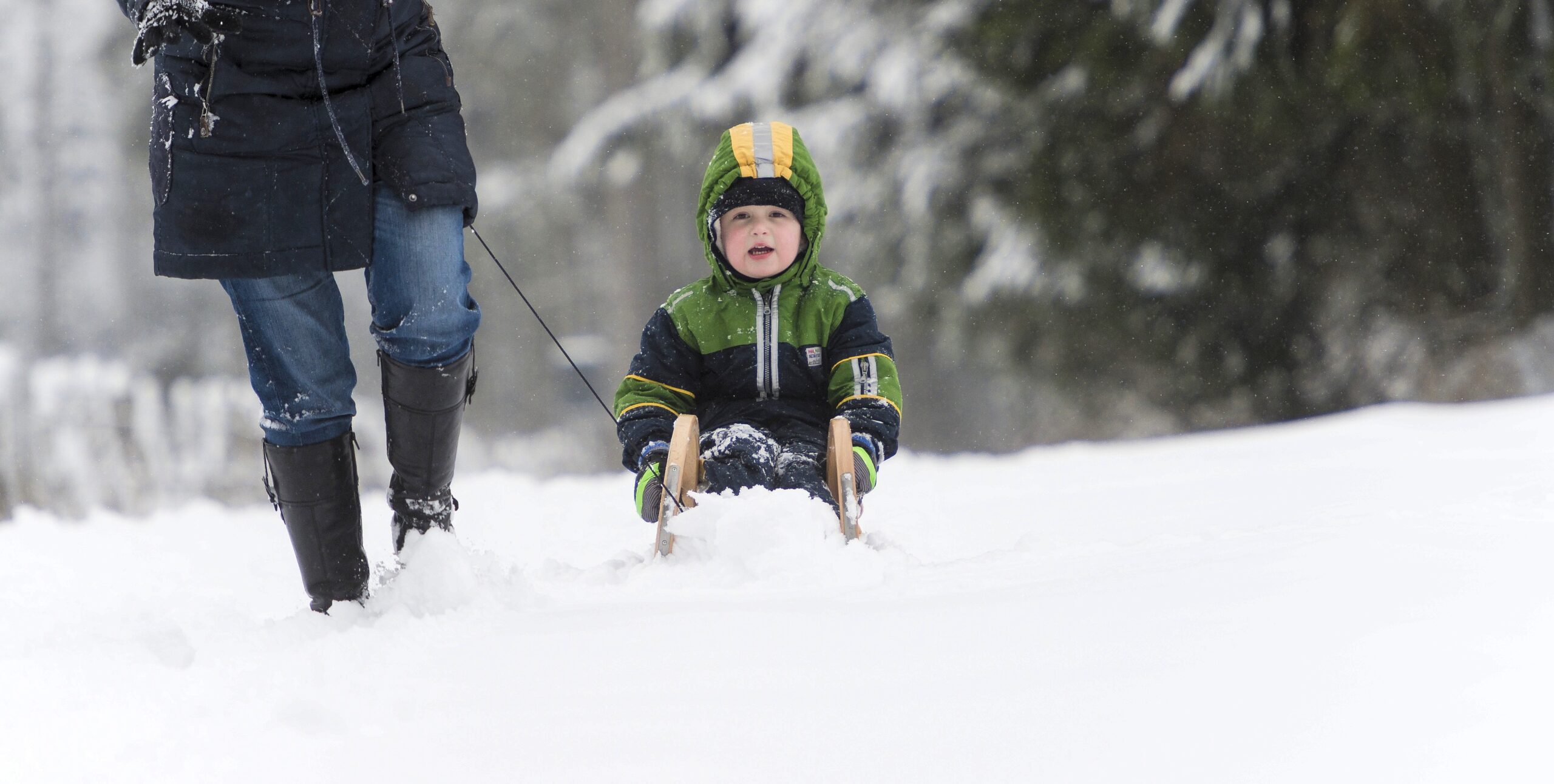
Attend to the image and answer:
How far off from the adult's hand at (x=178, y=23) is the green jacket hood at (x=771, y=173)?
1.31m

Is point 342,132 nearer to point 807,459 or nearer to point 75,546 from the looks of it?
point 807,459

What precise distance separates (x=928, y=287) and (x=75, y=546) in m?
6.08

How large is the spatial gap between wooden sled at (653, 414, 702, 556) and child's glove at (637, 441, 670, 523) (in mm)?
19

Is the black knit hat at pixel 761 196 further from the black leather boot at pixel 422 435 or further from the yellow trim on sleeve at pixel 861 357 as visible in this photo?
the black leather boot at pixel 422 435

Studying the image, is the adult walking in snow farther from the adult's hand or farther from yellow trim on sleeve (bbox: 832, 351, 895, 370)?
yellow trim on sleeve (bbox: 832, 351, 895, 370)

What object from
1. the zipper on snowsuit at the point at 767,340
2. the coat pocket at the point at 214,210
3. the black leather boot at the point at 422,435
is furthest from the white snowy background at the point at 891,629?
the coat pocket at the point at 214,210

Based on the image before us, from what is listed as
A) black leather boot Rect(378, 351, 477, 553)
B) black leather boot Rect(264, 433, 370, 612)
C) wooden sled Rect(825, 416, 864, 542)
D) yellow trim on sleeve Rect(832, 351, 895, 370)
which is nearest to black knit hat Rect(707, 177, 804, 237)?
yellow trim on sleeve Rect(832, 351, 895, 370)

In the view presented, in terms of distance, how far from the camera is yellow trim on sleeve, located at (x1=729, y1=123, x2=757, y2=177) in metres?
3.01

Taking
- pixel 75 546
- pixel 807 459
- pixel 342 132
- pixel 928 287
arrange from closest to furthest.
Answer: pixel 342 132 → pixel 807 459 → pixel 75 546 → pixel 928 287

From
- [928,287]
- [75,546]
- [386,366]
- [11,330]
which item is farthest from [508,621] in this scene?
[11,330]

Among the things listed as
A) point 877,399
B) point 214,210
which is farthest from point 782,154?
point 214,210

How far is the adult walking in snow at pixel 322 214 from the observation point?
1.93 metres

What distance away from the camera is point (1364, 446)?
3740 millimetres

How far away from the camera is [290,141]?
1.99 meters
